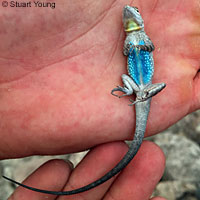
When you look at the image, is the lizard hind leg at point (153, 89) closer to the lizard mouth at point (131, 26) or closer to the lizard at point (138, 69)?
the lizard at point (138, 69)

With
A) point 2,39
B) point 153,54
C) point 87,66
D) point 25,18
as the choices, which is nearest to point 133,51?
point 153,54

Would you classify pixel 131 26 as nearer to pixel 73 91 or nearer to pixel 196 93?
pixel 73 91

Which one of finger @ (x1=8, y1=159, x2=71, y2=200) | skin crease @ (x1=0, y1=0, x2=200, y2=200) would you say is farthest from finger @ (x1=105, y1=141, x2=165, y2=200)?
finger @ (x1=8, y1=159, x2=71, y2=200)

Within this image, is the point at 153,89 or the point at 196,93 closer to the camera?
the point at 153,89

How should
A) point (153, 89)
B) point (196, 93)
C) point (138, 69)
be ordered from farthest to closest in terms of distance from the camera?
point (196, 93), point (138, 69), point (153, 89)

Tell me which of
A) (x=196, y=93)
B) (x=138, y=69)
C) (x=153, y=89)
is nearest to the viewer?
(x=153, y=89)

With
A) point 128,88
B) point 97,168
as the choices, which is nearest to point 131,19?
point 128,88

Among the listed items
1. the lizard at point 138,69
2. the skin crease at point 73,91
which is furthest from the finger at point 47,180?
the lizard at point 138,69

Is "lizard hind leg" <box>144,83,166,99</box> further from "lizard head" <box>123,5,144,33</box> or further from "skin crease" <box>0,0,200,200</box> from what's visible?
"lizard head" <box>123,5,144,33</box>
